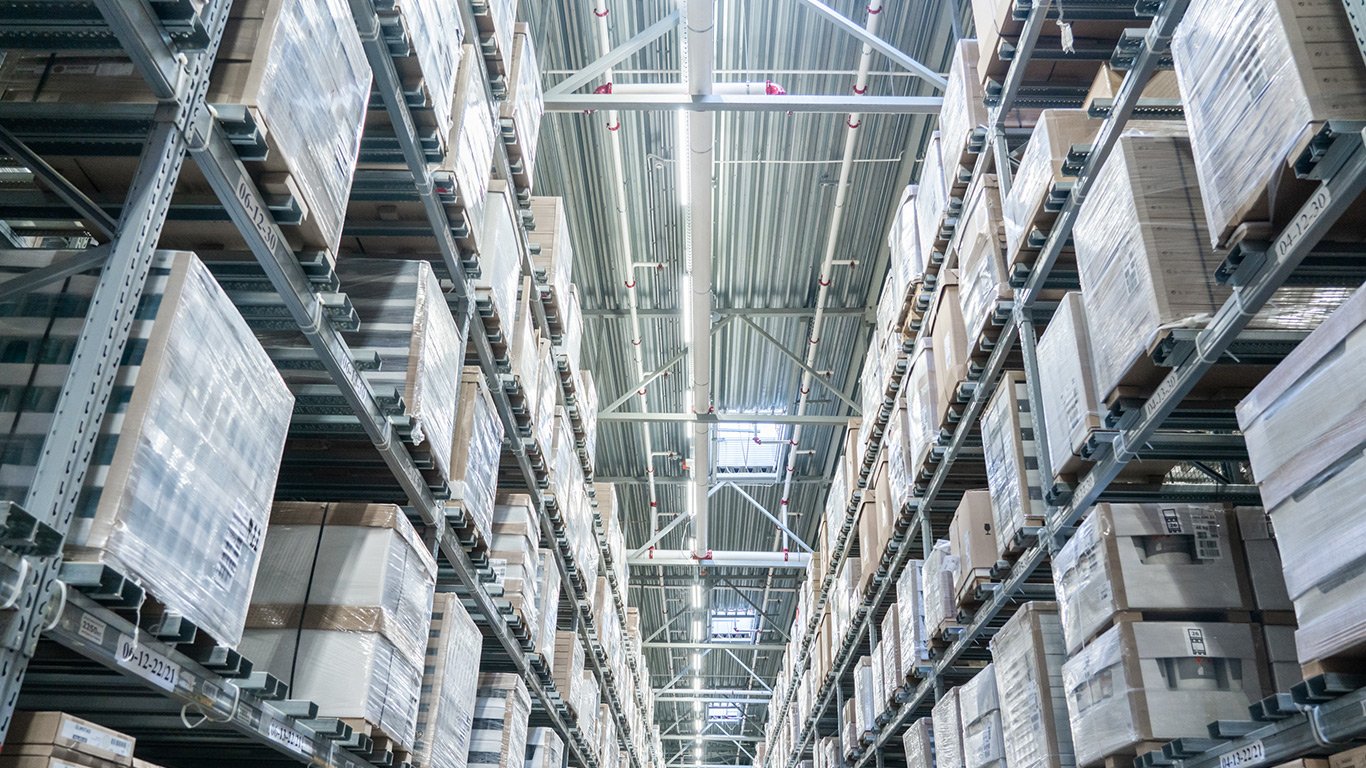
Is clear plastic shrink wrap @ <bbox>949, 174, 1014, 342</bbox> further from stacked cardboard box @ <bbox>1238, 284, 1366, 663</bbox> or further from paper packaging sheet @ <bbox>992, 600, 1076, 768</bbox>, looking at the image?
stacked cardboard box @ <bbox>1238, 284, 1366, 663</bbox>

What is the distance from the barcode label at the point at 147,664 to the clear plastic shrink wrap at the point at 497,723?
3.58 m

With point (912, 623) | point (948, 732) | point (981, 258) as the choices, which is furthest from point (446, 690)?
point (981, 258)

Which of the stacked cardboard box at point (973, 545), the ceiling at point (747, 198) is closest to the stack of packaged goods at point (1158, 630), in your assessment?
the stacked cardboard box at point (973, 545)

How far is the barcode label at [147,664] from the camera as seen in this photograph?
240 cm

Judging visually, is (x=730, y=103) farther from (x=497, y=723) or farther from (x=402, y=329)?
(x=497, y=723)

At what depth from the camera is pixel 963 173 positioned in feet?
19.8

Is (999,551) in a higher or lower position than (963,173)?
lower

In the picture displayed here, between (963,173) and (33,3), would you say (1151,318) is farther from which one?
(33,3)

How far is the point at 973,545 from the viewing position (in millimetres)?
5746

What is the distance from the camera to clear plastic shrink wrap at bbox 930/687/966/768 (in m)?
5.99

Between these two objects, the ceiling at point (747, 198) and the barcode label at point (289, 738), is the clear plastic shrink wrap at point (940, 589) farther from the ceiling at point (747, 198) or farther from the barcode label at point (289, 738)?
the ceiling at point (747, 198)

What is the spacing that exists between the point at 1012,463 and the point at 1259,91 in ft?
8.45

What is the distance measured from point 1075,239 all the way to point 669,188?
6.55 metres

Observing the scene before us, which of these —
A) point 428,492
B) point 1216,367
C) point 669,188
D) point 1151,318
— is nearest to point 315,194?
point 428,492
